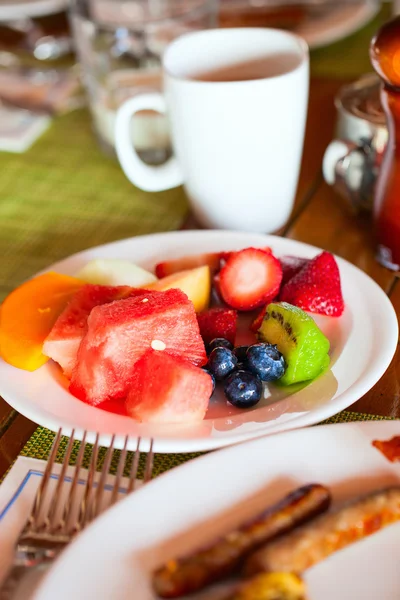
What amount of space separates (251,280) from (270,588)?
373 mm

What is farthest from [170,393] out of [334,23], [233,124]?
[334,23]

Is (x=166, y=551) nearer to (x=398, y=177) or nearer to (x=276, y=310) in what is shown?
(x=276, y=310)

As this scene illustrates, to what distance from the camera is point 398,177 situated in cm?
76

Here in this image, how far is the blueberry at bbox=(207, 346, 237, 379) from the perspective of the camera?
2.01 ft

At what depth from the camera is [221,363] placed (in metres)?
0.61

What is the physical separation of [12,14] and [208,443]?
1.28 metres

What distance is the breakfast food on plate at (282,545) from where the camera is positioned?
1.32 feet

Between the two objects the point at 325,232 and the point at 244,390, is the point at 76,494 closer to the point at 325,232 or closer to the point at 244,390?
the point at 244,390

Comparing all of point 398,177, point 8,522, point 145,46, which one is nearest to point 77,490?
point 8,522

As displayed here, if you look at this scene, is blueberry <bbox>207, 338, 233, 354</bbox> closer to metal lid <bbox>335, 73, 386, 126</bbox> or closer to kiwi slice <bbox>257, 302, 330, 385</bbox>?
kiwi slice <bbox>257, 302, 330, 385</bbox>

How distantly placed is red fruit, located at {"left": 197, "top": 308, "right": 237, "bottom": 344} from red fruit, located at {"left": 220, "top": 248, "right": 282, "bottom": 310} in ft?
0.13

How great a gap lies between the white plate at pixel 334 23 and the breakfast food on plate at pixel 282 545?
1.12 meters

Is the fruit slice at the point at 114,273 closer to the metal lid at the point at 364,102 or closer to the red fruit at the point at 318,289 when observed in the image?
the red fruit at the point at 318,289

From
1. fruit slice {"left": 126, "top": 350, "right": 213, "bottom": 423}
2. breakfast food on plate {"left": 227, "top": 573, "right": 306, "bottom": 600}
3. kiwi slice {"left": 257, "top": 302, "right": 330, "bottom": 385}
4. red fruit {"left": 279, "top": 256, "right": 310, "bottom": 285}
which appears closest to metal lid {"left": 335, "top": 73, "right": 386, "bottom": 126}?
red fruit {"left": 279, "top": 256, "right": 310, "bottom": 285}
